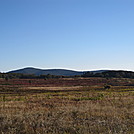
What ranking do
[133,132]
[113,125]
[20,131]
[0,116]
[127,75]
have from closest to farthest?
[133,132] < [20,131] < [113,125] < [0,116] < [127,75]

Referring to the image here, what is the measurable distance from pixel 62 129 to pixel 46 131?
0.80m

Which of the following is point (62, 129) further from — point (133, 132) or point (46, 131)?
point (133, 132)

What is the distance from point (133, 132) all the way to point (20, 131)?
4408mm

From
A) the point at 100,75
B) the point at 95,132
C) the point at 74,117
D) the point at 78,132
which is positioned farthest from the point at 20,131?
the point at 100,75

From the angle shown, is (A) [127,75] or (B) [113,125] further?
(A) [127,75]

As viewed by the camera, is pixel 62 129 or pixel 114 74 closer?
pixel 62 129

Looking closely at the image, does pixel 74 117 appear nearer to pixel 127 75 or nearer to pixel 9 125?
pixel 9 125

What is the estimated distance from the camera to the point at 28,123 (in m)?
10.2

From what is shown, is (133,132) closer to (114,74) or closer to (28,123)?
(28,123)

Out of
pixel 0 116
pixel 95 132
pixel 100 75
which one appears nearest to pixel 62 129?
pixel 95 132

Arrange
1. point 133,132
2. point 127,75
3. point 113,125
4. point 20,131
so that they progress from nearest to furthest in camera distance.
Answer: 1. point 133,132
2. point 20,131
3. point 113,125
4. point 127,75

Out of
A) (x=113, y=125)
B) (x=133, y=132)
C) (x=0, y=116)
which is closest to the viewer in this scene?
(x=133, y=132)

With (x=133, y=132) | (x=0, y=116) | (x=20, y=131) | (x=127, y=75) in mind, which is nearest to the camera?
(x=133, y=132)

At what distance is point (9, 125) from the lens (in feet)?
32.6
